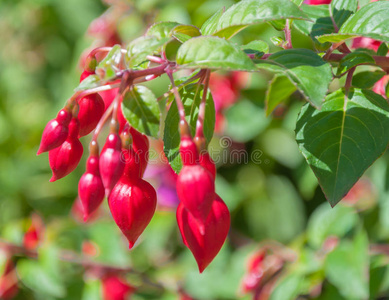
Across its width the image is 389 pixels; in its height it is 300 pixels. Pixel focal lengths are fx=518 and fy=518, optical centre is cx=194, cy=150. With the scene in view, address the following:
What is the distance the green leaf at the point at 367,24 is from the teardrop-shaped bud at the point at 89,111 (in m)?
0.26

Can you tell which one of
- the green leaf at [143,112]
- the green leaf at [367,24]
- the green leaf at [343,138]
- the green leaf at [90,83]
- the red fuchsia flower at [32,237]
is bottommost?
the red fuchsia flower at [32,237]

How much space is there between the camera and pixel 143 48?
0.49 metres

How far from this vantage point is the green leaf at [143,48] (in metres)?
0.49

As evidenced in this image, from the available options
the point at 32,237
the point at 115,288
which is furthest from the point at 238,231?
the point at 32,237

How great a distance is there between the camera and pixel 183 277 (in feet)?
4.14

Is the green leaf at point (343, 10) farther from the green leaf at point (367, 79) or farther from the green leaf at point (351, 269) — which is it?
the green leaf at point (351, 269)

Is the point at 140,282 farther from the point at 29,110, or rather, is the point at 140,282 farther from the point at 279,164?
the point at 29,110

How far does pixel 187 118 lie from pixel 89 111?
113 mm

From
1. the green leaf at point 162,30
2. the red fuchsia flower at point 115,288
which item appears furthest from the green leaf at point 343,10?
the red fuchsia flower at point 115,288

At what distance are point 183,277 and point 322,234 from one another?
1.23ft

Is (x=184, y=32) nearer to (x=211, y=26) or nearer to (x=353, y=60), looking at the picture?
(x=211, y=26)

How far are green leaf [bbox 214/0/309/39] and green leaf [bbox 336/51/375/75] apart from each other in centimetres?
12

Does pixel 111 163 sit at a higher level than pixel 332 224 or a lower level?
higher

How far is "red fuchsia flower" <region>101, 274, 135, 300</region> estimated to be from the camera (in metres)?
1.19
